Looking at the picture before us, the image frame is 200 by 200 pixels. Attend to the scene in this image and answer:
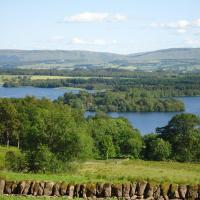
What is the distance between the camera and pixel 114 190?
89.9 feet

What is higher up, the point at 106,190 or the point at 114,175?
the point at 106,190

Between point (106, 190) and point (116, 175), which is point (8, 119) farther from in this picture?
point (106, 190)

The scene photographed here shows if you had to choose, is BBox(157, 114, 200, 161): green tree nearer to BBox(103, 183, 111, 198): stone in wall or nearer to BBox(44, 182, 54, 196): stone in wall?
BBox(103, 183, 111, 198): stone in wall

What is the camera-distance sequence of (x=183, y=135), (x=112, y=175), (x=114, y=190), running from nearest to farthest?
(x=114, y=190), (x=112, y=175), (x=183, y=135)

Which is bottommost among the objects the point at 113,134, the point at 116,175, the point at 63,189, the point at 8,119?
the point at 113,134

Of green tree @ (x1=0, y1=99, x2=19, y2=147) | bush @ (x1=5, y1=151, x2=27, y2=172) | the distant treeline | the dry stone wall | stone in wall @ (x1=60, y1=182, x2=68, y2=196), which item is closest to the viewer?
the dry stone wall

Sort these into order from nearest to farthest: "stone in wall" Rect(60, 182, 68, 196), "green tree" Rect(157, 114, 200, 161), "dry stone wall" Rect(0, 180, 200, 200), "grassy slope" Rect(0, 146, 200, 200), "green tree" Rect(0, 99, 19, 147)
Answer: "dry stone wall" Rect(0, 180, 200, 200), "stone in wall" Rect(60, 182, 68, 196), "grassy slope" Rect(0, 146, 200, 200), "green tree" Rect(0, 99, 19, 147), "green tree" Rect(157, 114, 200, 161)

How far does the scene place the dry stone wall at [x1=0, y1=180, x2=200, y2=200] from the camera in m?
27.0

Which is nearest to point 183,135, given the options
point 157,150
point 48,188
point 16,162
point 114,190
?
point 157,150

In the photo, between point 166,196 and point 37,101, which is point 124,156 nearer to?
point 37,101

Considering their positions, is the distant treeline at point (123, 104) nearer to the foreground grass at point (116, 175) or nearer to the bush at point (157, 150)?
the bush at point (157, 150)

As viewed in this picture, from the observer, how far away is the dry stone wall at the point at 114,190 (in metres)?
27.0

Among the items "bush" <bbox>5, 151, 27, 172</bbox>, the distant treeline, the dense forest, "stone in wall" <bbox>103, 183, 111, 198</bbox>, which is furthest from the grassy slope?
the distant treeline

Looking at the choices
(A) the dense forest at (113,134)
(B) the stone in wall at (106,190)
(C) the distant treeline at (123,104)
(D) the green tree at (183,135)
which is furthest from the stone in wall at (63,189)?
(C) the distant treeline at (123,104)
